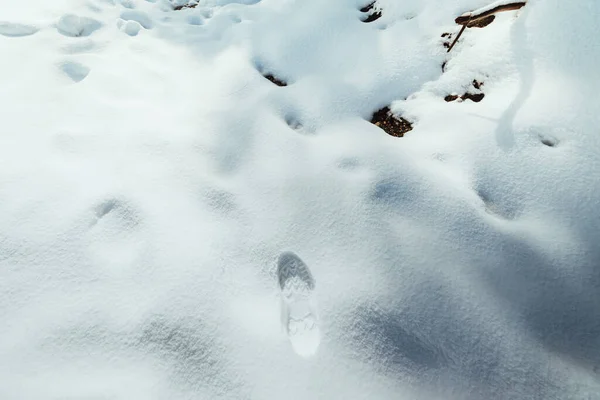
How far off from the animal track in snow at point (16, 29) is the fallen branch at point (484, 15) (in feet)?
12.4

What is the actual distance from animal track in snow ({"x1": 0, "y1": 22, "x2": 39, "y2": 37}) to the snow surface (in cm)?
26

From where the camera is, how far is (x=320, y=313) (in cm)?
141

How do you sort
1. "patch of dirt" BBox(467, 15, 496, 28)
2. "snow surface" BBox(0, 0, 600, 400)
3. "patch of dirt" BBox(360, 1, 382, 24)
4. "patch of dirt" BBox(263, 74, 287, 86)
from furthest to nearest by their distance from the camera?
"patch of dirt" BBox(360, 1, 382, 24) < "patch of dirt" BBox(263, 74, 287, 86) < "patch of dirt" BBox(467, 15, 496, 28) < "snow surface" BBox(0, 0, 600, 400)

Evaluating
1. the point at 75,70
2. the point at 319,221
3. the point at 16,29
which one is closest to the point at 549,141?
the point at 319,221

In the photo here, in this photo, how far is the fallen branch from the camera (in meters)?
2.26

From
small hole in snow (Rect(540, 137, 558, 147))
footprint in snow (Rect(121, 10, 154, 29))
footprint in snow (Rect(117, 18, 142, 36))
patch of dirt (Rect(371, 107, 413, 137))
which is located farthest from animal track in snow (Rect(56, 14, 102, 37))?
small hole in snow (Rect(540, 137, 558, 147))

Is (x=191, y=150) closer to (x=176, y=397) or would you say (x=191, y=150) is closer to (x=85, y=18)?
(x=176, y=397)

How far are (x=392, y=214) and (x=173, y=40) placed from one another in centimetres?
300

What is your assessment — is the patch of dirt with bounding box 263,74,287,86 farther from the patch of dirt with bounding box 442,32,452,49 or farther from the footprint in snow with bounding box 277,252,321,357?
the footprint in snow with bounding box 277,252,321,357

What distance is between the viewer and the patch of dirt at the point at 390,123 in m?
2.21

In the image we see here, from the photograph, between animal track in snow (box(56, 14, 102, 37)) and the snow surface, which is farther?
animal track in snow (box(56, 14, 102, 37))

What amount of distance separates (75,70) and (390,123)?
2.65 m

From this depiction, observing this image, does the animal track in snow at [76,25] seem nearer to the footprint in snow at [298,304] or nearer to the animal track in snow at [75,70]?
the animal track in snow at [75,70]

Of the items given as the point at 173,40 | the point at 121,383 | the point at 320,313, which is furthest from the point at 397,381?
the point at 173,40
